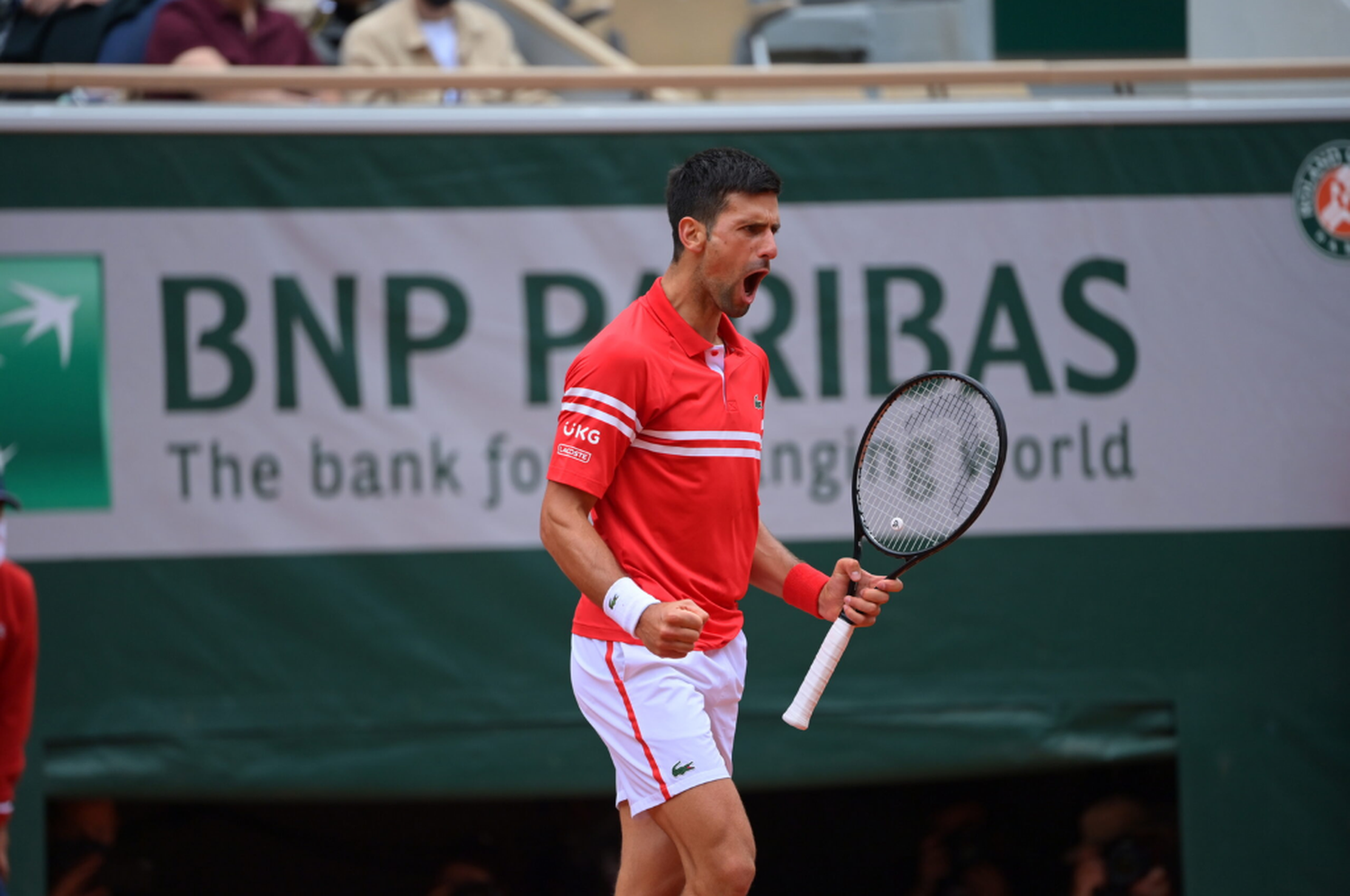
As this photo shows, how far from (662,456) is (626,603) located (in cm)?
37

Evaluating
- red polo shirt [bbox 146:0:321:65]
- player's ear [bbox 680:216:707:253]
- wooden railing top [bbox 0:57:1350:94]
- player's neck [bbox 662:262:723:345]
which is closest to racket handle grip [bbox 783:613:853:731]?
player's neck [bbox 662:262:723:345]

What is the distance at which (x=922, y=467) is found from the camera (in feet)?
10.4

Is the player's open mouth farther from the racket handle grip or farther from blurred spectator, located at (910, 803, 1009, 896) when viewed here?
blurred spectator, located at (910, 803, 1009, 896)

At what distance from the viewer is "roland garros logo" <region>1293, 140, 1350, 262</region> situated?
16.2ft

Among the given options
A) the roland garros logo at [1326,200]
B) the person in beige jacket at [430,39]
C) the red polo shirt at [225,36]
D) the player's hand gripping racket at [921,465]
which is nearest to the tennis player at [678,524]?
the player's hand gripping racket at [921,465]

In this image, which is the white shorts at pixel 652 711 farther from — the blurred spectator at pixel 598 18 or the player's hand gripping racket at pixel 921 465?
the blurred spectator at pixel 598 18

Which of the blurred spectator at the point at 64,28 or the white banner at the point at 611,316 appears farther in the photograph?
the blurred spectator at the point at 64,28

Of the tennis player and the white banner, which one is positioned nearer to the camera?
the tennis player

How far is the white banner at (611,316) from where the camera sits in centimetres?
467

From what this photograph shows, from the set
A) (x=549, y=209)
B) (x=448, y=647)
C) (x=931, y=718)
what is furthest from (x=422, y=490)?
(x=931, y=718)

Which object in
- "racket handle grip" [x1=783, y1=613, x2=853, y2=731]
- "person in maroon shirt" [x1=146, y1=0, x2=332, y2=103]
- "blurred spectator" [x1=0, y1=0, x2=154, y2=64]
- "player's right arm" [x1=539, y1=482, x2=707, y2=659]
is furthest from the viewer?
"blurred spectator" [x1=0, y1=0, x2=154, y2=64]

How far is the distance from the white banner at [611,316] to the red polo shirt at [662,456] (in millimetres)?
1818

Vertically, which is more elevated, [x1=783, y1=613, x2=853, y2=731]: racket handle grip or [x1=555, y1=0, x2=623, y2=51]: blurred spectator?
[x1=555, y1=0, x2=623, y2=51]: blurred spectator

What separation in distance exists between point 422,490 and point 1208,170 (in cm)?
294
